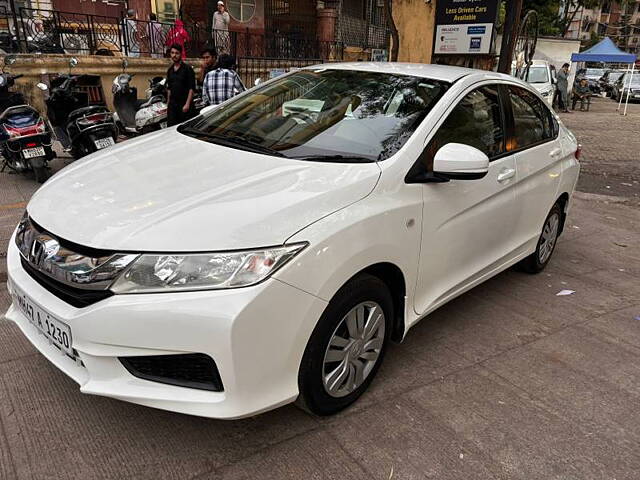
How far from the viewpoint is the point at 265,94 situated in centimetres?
368

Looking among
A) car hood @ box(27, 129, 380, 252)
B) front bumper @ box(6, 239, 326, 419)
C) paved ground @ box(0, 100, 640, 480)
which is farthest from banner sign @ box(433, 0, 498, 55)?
front bumper @ box(6, 239, 326, 419)

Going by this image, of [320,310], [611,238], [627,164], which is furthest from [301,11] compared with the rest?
[320,310]

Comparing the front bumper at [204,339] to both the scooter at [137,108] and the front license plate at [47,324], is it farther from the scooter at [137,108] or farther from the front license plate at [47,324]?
the scooter at [137,108]

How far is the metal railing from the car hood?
6.44 metres

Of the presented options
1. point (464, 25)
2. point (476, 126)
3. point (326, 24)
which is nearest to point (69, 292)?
point (476, 126)

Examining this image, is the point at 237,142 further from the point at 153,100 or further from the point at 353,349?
the point at 153,100

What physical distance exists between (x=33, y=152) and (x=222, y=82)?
2.54m

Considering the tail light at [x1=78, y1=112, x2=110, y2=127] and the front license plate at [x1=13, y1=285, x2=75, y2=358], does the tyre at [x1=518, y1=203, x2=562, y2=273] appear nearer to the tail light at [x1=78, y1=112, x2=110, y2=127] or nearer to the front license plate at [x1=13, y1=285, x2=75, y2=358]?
the front license plate at [x1=13, y1=285, x2=75, y2=358]

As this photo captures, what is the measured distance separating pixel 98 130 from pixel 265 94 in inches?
155

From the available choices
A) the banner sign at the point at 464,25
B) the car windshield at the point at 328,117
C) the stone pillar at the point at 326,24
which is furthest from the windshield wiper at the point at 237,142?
the stone pillar at the point at 326,24

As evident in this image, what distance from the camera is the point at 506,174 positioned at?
11.5ft

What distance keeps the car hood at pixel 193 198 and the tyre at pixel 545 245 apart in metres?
2.49

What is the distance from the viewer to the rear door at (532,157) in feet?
12.4

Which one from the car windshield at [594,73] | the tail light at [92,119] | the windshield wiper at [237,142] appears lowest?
the car windshield at [594,73]
